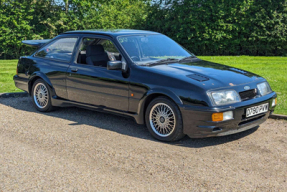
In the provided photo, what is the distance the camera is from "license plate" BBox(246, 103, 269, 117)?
5.89 m

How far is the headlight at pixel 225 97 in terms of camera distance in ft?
18.7

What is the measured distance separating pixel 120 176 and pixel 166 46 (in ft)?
10.8

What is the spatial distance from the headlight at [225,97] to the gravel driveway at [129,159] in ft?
2.21

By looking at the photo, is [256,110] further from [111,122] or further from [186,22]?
[186,22]

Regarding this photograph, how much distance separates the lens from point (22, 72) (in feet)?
28.2

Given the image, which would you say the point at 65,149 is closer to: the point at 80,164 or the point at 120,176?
the point at 80,164

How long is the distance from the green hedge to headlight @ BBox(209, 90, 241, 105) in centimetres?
1681

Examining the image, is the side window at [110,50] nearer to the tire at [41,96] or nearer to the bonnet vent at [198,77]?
the tire at [41,96]

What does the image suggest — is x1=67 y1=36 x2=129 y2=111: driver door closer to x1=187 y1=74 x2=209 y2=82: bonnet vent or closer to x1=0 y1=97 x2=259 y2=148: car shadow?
x1=0 y1=97 x2=259 y2=148: car shadow

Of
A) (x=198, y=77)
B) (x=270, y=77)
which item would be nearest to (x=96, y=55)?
(x=198, y=77)

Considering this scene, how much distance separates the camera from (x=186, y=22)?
77.1 ft

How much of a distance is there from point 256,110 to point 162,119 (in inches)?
56.4

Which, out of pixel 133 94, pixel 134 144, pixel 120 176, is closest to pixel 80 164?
pixel 120 176

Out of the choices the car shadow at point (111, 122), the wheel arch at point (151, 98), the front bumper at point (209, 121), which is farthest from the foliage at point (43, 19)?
the front bumper at point (209, 121)
